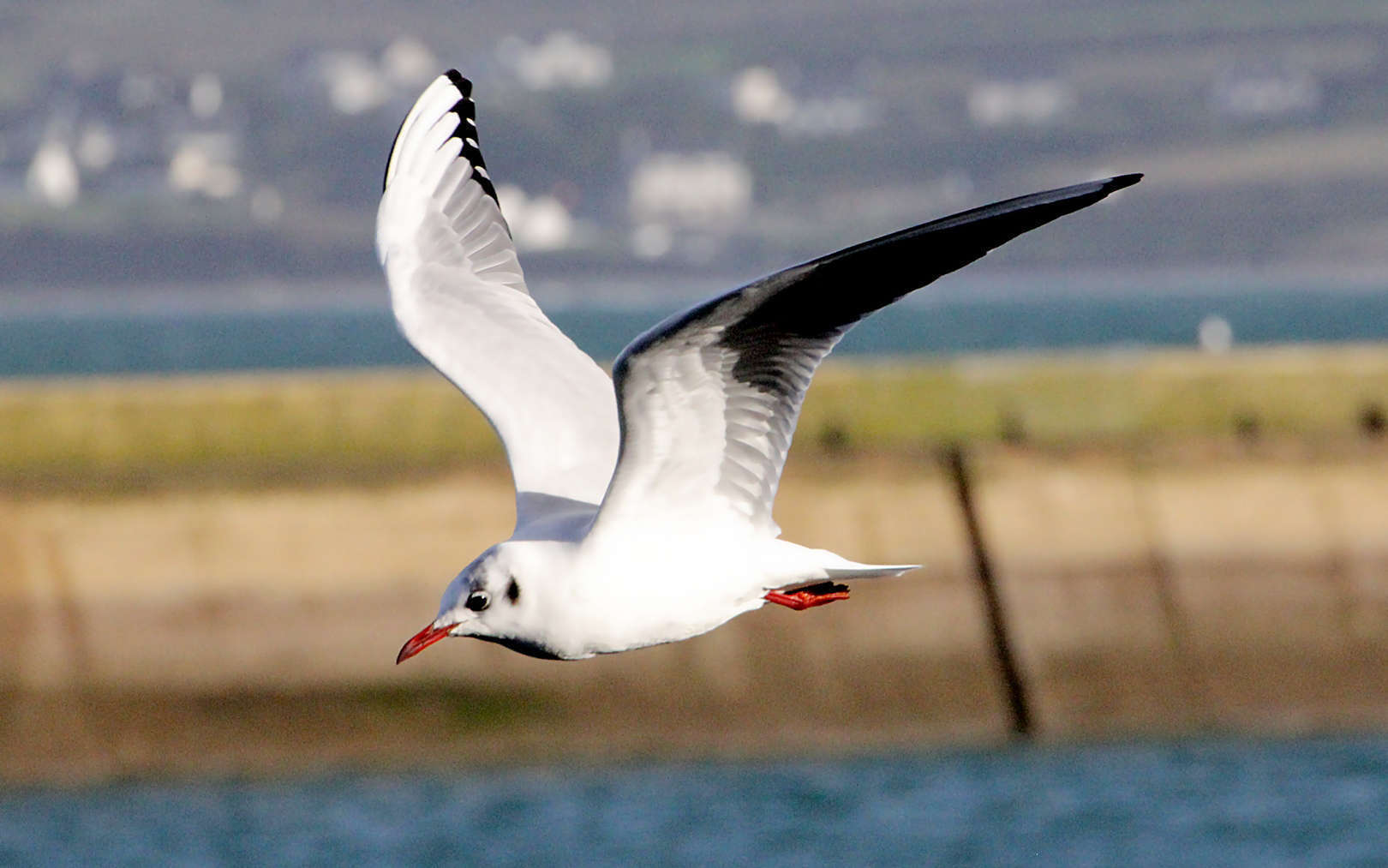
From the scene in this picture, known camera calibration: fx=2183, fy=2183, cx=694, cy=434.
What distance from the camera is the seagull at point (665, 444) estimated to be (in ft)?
23.9

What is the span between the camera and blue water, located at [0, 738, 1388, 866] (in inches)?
711

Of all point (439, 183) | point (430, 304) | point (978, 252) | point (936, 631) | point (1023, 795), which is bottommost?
point (1023, 795)

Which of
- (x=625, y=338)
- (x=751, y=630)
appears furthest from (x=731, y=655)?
(x=625, y=338)

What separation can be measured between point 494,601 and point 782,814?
10885mm

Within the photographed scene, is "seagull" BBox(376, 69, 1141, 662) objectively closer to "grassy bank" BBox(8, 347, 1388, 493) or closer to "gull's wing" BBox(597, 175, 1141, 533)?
"gull's wing" BBox(597, 175, 1141, 533)

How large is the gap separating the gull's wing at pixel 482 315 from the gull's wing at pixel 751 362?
2.66ft

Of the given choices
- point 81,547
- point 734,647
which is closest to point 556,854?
point 734,647

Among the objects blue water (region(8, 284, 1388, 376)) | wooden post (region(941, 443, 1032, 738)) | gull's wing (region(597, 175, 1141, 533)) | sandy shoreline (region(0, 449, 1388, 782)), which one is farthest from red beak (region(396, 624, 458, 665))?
blue water (region(8, 284, 1388, 376))

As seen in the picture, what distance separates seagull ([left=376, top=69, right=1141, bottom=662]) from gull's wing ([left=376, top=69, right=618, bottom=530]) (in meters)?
0.01

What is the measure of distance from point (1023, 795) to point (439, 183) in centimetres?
1065

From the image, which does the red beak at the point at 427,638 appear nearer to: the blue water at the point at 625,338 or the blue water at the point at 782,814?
the blue water at the point at 782,814

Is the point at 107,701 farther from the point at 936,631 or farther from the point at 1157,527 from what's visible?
the point at 1157,527

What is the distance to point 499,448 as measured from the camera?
18391 millimetres

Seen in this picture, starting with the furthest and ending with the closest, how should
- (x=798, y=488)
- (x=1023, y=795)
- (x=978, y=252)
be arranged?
(x=1023, y=795)
(x=798, y=488)
(x=978, y=252)
